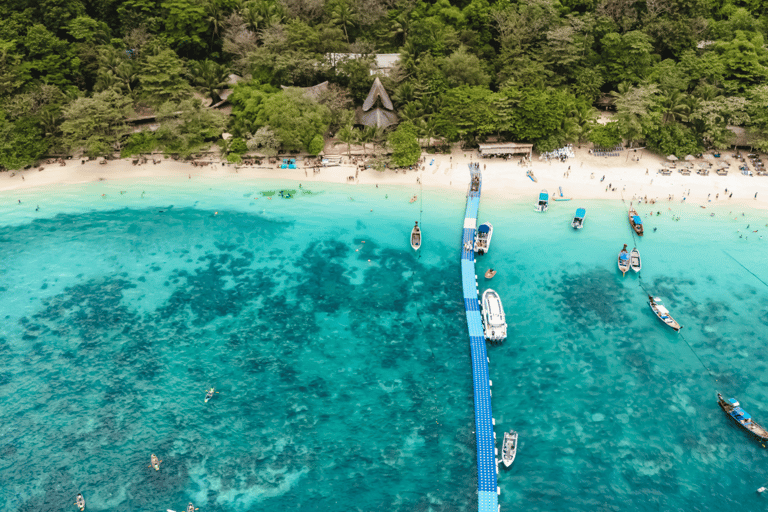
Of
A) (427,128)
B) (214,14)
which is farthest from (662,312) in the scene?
(214,14)

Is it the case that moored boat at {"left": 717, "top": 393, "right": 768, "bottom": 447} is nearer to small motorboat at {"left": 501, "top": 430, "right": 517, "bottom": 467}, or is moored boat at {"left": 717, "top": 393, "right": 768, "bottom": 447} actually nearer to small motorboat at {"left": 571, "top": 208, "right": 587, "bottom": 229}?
small motorboat at {"left": 501, "top": 430, "right": 517, "bottom": 467}

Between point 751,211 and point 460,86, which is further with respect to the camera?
point 460,86

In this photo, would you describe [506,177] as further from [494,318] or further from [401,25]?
[401,25]

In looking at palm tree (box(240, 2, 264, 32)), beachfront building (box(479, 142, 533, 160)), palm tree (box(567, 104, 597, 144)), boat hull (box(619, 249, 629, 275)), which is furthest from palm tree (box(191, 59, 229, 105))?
boat hull (box(619, 249, 629, 275))

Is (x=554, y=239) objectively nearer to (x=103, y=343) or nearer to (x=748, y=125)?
(x=748, y=125)

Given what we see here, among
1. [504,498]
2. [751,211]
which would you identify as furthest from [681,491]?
[751,211]

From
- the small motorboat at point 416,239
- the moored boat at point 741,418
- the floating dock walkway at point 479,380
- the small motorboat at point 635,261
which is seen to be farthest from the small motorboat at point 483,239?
the moored boat at point 741,418

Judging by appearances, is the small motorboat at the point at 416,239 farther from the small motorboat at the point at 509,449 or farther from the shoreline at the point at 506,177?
the small motorboat at the point at 509,449
